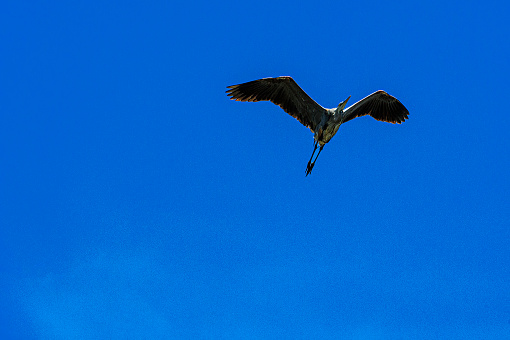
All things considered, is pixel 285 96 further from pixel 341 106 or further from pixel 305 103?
pixel 341 106

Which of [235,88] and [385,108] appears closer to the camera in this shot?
[235,88]

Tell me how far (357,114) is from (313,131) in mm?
2227

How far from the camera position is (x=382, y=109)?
22.7 m

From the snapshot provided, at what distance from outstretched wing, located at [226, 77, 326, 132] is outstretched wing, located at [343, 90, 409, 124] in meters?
1.60

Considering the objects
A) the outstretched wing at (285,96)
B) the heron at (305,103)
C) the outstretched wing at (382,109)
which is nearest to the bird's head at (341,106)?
the heron at (305,103)

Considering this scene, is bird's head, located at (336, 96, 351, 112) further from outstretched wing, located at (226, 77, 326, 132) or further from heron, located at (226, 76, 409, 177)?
outstretched wing, located at (226, 77, 326, 132)

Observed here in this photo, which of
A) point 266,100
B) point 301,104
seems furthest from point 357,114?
point 266,100

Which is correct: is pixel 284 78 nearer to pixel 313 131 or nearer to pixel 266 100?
pixel 266 100

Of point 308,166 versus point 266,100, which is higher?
point 266,100

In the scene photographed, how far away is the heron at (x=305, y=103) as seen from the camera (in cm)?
2016

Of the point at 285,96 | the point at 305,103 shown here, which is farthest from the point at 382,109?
the point at 285,96

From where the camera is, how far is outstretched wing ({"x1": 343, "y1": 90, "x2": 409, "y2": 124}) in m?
22.1

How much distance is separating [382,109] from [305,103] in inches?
151

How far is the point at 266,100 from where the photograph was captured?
67.4 feet
